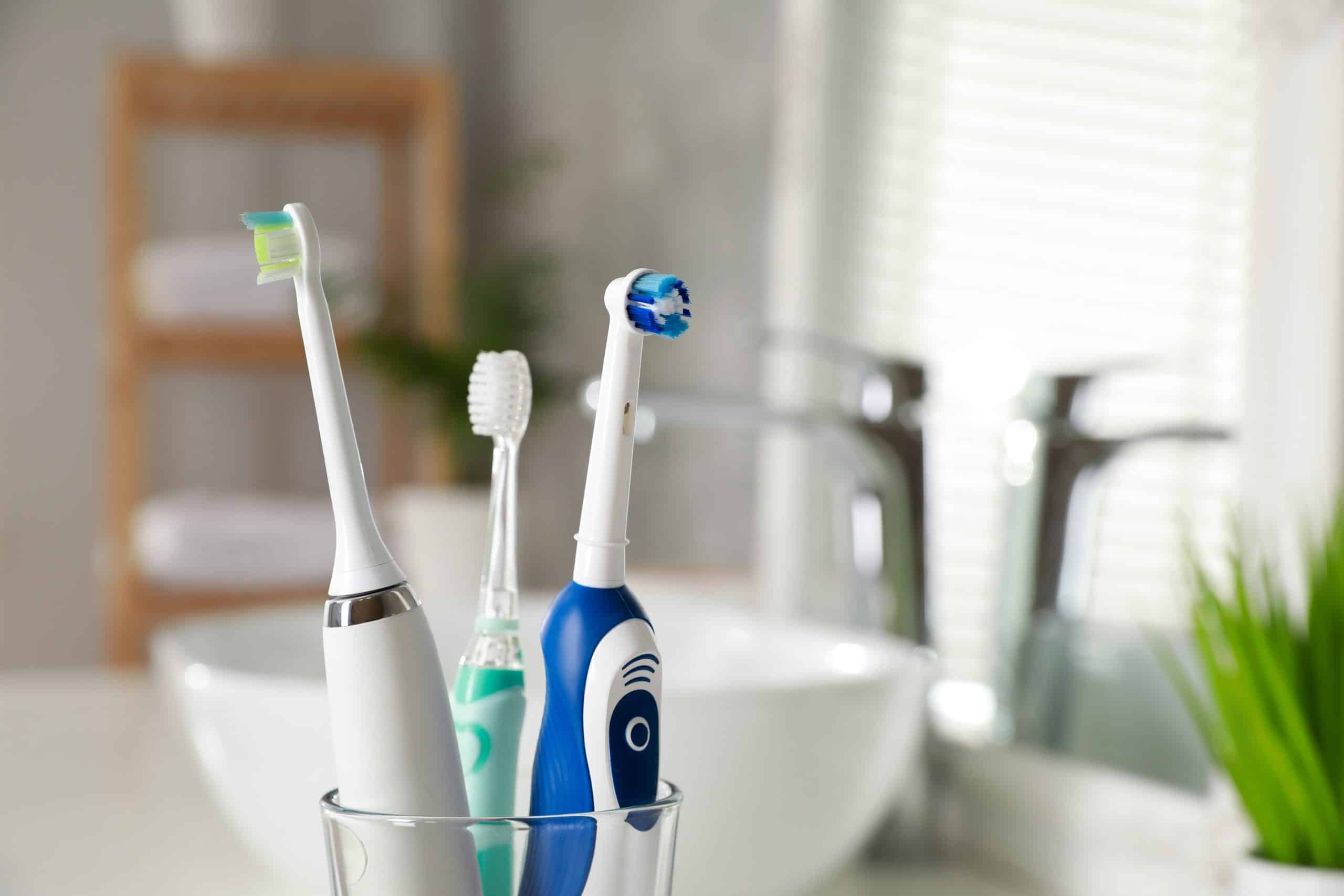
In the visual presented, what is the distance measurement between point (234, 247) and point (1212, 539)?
1369 millimetres

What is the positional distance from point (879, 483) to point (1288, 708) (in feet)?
0.91

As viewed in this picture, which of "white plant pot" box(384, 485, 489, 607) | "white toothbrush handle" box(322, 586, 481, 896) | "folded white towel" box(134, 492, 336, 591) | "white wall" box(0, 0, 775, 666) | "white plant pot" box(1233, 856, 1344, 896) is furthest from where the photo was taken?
"white wall" box(0, 0, 775, 666)

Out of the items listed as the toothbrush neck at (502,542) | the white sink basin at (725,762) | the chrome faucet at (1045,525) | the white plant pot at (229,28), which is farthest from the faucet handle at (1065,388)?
the white plant pot at (229,28)

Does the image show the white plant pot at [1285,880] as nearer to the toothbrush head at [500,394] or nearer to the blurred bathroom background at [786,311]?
the blurred bathroom background at [786,311]

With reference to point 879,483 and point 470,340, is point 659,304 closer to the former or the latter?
point 879,483

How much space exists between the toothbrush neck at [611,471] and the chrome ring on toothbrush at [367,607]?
0.03 metres

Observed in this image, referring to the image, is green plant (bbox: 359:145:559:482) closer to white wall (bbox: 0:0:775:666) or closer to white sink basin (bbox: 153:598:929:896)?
white wall (bbox: 0:0:775:666)

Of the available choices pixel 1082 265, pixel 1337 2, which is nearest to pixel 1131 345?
pixel 1082 265

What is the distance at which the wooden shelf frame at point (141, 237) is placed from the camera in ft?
5.31

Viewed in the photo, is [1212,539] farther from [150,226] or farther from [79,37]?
[79,37]

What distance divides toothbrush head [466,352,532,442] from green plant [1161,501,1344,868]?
0.21m

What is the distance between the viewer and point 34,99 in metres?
1.85

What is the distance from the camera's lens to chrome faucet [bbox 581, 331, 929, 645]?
585 millimetres

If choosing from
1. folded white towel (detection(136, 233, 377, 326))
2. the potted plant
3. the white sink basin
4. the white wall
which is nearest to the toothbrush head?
the white sink basin
